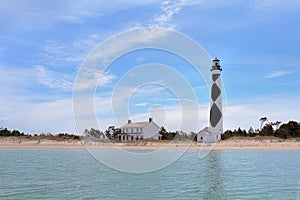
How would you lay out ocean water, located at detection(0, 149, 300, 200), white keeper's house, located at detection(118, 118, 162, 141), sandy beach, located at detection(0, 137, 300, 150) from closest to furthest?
ocean water, located at detection(0, 149, 300, 200)
sandy beach, located at detection(0, 137, 300, 150)
white keeper's house, located at detection(118, 118, 162, 141)

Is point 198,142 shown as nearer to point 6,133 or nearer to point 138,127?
point 138,127

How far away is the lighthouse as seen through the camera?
7144cm

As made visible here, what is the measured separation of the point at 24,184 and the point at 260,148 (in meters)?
50.1

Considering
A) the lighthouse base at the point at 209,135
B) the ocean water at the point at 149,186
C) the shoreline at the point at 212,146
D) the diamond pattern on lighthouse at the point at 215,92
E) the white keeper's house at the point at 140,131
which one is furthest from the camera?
the white keeper's house at the point at 140,131

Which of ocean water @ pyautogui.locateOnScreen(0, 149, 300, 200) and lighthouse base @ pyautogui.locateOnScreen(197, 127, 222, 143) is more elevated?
lighthouse base @ pyautogui.locateOnScreen(197, 127, 222, 143)

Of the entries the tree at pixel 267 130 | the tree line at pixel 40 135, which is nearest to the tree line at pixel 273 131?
the tree at pixel 267 130

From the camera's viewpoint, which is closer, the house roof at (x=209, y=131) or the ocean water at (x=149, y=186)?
the ocean water at (x=149, y=186)

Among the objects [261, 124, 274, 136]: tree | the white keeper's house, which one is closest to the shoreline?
the white keeper's house

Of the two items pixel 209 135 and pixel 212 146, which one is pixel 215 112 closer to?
pixel 209 135

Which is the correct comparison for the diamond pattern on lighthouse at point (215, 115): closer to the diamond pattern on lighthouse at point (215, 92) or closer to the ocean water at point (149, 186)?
the diamond pattern on lighthouse at point (215, 92)

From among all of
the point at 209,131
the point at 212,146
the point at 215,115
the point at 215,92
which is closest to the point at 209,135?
the point at 209,131

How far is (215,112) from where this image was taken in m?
73.2

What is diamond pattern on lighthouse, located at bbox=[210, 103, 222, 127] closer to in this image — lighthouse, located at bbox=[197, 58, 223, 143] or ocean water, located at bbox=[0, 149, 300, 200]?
lighthouse, located at bbox=[197, 58, 223, 143]

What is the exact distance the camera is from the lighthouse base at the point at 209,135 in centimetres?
7072
